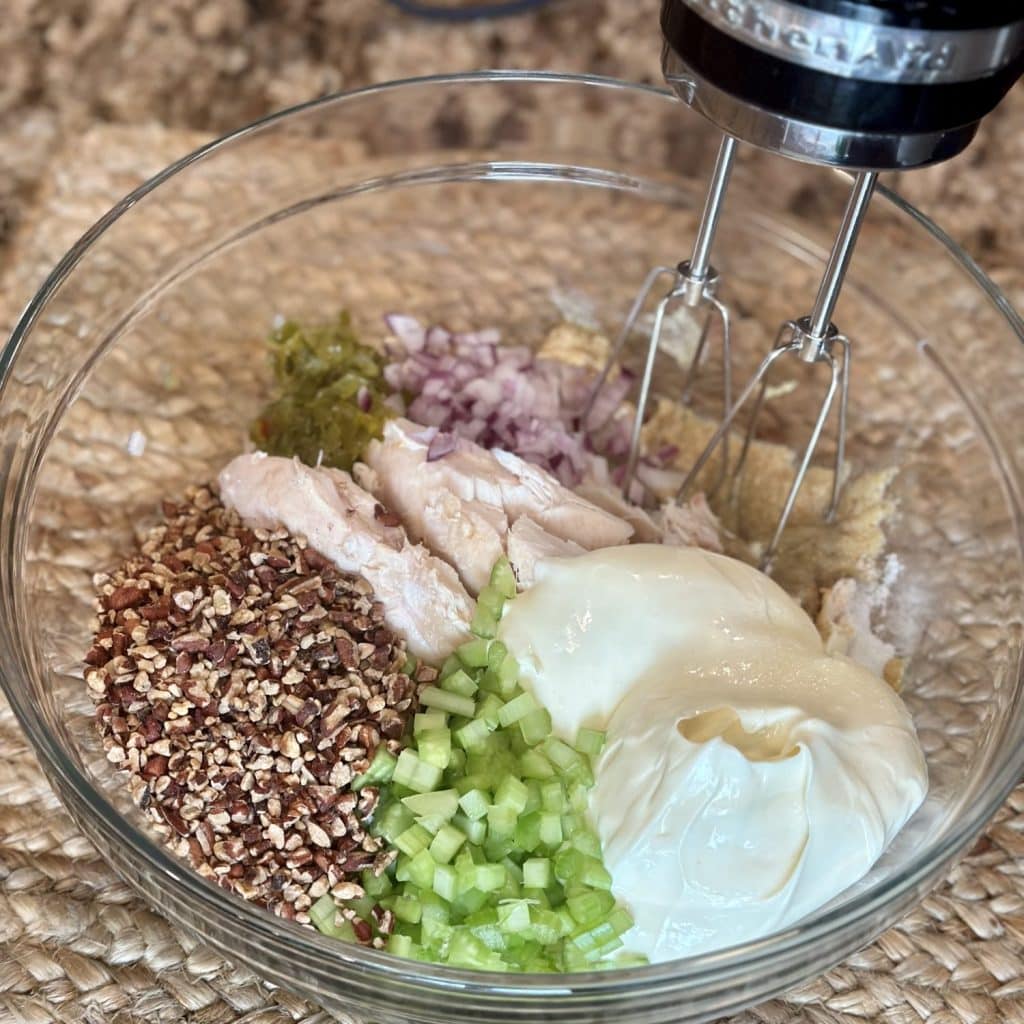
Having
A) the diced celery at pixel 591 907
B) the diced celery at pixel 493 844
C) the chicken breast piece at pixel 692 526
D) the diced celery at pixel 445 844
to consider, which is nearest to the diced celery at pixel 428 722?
the diced celery at pixel 493 844

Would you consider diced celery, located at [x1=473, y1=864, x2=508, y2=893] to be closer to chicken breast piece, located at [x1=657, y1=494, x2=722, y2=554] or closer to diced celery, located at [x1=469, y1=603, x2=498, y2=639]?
diced celery, located at [x1=469, y1=603, x2=498, y2=639]

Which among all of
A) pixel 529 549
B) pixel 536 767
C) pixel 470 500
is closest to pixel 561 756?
pixel 536 767

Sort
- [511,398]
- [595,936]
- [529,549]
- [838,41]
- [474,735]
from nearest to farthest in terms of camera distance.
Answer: [838,41]
[595,936]
[474,735]
[529,549]
[511,398]

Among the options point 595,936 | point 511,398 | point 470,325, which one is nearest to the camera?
point 595,936

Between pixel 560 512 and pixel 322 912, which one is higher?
pixel 560 512

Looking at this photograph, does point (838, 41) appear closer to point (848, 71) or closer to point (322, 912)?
point (848, 71)

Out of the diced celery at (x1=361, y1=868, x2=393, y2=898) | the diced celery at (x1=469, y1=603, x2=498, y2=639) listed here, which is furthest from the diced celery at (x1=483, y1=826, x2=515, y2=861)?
the diced celery at (x1=469, y1=603, x2=498, y2=639)

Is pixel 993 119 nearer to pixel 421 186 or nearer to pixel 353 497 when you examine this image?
pixel 421 186
